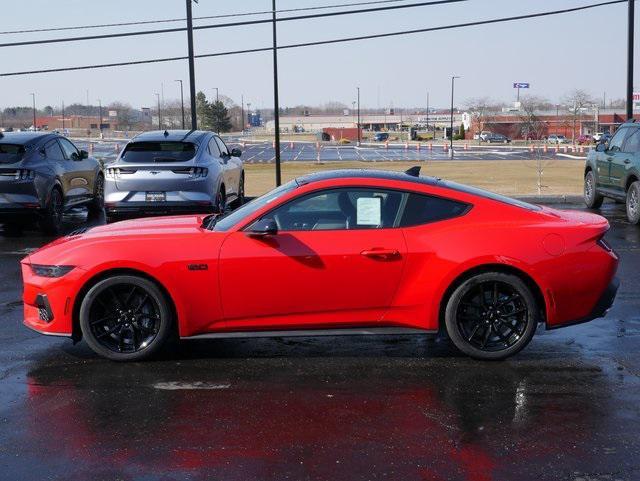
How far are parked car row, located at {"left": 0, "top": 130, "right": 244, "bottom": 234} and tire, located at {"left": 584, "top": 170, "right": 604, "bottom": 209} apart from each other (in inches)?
292

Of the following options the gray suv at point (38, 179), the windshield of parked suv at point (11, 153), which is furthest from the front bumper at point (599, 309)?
the windshield of parked suv at point (11, 153)

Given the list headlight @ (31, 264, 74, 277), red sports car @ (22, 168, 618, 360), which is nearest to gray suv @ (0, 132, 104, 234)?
headlight @ (31, 264, 74, 277)

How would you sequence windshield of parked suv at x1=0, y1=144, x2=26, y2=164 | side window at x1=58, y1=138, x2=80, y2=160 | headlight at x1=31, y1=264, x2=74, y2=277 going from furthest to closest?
side window at x1=58, y1=138, x2=80, y2=160, windshield of parked suv at x1=0, y1=144, x2=26, y2=164, headlight at x1=31, y1=264, x2=74, y2=277

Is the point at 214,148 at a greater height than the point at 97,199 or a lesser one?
greater

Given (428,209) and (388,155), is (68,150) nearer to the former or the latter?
(428,209)

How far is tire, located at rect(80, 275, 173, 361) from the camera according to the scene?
19.7 ft

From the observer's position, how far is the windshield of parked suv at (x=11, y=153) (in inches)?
511

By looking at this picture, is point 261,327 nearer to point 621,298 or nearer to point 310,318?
point 310,318

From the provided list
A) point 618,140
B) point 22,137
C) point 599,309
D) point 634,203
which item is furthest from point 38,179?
point 618,140

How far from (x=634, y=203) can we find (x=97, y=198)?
33.1 feet

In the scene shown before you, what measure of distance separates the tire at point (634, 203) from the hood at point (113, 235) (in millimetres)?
9599

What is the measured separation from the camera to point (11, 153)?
13.1m

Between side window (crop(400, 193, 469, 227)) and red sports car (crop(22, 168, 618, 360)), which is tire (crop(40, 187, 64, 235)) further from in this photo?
side window (crop(400, 193, 469, 227))

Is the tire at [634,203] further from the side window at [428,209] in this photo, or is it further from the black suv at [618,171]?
the side window at [428,209]
